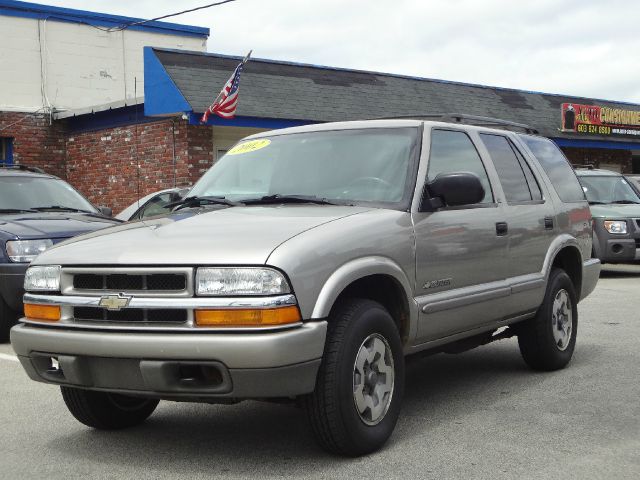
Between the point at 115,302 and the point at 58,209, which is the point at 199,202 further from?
the point at 58,209

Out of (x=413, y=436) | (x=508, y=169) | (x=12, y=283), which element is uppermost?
(x=508, y=169)

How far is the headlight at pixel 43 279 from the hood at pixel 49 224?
3.99m

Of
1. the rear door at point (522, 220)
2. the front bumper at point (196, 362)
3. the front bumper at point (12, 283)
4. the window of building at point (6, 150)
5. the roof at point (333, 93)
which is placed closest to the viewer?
the front bumper at point (196, 362)

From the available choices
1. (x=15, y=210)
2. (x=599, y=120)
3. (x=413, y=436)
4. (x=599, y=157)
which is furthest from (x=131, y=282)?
(x=599, y=157)

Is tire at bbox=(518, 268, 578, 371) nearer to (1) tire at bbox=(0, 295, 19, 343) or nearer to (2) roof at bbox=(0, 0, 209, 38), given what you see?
(1) tire at bbox=(0, 295, 19, 343)

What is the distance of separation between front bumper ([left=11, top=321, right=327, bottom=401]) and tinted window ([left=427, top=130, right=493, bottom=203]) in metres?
1.75

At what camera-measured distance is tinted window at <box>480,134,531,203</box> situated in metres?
6.53

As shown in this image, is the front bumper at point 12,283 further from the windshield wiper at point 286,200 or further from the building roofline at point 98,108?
the building roofline at point 98,108

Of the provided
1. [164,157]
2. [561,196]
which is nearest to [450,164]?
[561,196]

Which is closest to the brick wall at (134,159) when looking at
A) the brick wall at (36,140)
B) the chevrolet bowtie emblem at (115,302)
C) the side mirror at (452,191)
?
the brick wall at (36,140)

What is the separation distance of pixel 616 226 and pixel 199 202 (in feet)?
34.4

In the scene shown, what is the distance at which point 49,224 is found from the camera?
9.06 metres

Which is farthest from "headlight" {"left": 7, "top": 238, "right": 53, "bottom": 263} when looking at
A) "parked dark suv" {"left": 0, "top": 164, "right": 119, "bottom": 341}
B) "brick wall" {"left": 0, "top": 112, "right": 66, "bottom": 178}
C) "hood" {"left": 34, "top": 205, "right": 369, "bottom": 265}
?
"brick wall" {"left": 0, "top": 112, "right": 66, "bottom": 178}

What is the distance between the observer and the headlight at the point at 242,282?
13.9 feet
